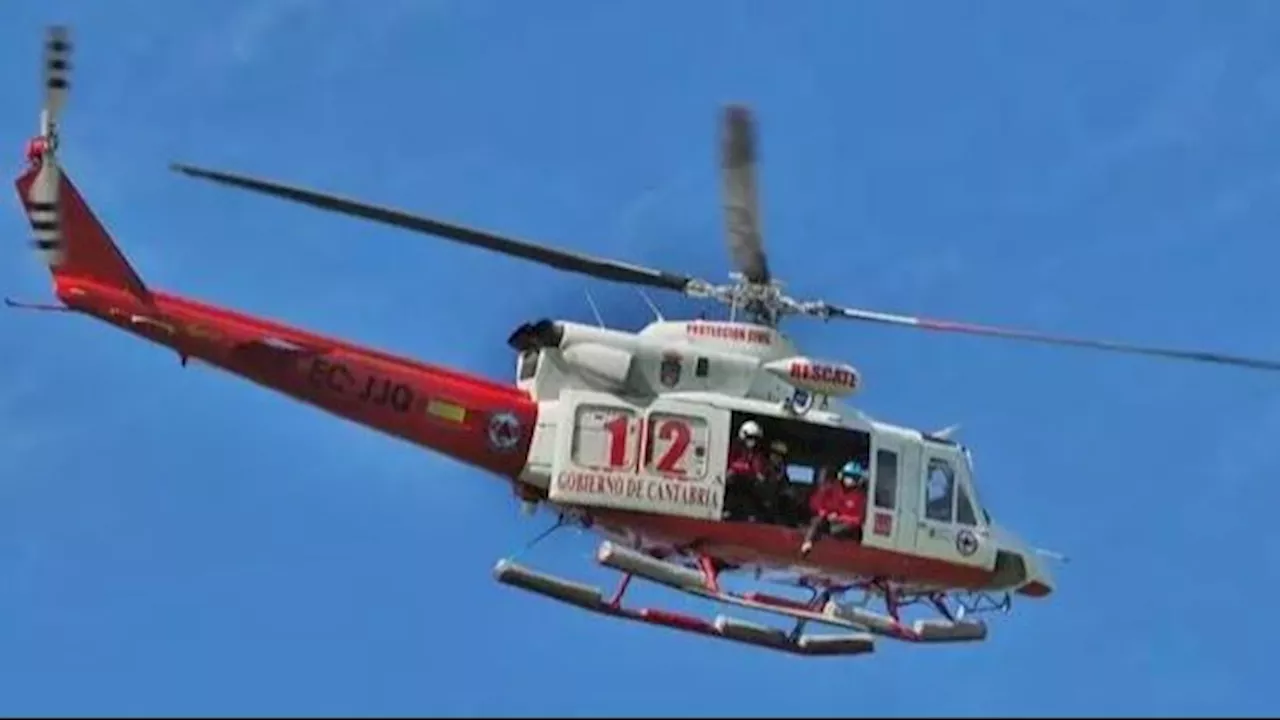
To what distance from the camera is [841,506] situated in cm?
3488

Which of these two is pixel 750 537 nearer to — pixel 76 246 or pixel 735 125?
pixel 735 125

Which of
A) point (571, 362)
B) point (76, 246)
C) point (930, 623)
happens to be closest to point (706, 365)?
point (571, 362)

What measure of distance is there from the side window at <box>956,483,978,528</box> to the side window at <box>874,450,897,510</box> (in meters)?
0.94

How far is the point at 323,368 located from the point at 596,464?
280 centimetres

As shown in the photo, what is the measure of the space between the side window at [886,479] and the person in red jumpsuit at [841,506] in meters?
0.17

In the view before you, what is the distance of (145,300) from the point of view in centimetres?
3362

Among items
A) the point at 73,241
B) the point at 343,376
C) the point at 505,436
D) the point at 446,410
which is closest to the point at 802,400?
the point at 505,436

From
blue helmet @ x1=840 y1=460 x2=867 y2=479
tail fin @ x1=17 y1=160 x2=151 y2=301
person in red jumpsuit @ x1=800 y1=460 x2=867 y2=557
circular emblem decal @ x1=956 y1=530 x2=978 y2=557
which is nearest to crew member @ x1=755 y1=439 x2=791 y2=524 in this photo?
person in red jumpsuit @ x1=800 y1=460 x2=867 y2=557

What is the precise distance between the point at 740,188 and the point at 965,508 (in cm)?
479

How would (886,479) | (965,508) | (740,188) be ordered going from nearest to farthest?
(740,188)
(886,479)
(965,508)

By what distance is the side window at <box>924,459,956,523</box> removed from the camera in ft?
117

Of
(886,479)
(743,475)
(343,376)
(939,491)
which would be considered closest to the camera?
(343,376)

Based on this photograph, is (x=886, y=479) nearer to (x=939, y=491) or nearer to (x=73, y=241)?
(x=939, y=491)

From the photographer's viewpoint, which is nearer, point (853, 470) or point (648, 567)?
point (648, 567)
